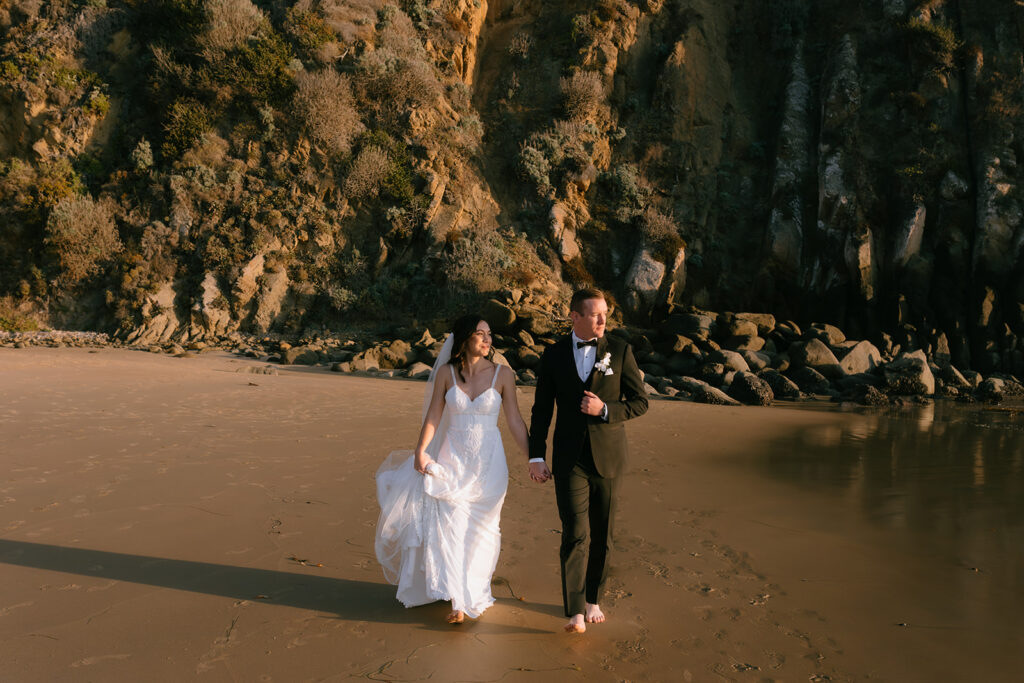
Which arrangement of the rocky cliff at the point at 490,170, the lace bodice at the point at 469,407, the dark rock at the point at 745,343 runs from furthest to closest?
the rocky cliff at the point at 490,170 → the dark rock at the point at 745,343 → the lace bodice at the point at 469,407

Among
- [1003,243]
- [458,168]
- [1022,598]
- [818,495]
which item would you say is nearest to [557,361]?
[1022,598]

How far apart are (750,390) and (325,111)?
18.3m

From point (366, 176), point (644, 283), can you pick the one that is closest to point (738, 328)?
point (644, 283)

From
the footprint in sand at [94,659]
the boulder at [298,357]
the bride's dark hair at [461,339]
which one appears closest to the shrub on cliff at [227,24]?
the boulder at [298,357]

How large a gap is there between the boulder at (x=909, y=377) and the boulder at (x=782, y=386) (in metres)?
2.32

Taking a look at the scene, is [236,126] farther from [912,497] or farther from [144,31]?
[912,497]

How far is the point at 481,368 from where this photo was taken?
4.10 meters

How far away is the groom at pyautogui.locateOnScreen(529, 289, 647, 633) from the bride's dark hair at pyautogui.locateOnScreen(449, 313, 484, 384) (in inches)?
19.2

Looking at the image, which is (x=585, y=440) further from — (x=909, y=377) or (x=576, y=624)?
(x=909, y=377)

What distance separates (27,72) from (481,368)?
96.8 ft

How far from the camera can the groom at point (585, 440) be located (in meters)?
3.67

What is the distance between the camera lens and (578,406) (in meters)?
3.77

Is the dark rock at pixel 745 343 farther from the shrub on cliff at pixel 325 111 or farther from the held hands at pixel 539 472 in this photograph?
the held hands at pixel 539 472

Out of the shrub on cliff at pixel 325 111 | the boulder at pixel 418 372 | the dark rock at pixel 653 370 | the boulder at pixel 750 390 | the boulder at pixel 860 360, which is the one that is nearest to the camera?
the boulder at pixel 750 390
